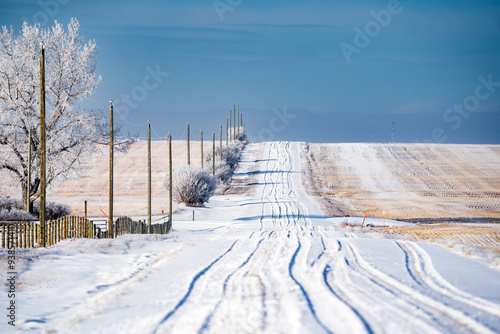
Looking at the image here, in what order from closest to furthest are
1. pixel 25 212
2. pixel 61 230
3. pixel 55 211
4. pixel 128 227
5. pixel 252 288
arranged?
pixel 252 288
pixel 61 230
pixel 128 227
pixel 25 212
pixel 55 211

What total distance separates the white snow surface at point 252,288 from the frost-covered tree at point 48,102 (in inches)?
795

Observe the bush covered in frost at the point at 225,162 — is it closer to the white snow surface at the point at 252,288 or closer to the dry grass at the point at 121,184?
the dry grass at the point at 121,184

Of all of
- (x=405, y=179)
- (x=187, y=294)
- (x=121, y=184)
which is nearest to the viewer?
(x=187, y=294)

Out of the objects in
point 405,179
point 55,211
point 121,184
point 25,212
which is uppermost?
point 405,179

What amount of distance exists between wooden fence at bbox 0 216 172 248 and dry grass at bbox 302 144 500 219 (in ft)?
74.6

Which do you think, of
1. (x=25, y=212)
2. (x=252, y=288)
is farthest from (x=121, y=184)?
(x=252, y=288)

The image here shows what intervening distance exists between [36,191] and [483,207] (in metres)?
42.0

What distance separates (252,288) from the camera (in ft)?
28.7

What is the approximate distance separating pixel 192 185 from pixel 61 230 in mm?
27119

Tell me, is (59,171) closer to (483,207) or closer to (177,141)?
(483,207)

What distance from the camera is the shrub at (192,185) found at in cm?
4581

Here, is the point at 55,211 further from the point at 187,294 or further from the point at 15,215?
the point at 187,294

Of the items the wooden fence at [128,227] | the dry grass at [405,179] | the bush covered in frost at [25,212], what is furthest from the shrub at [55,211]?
the dry grass at [405,179]

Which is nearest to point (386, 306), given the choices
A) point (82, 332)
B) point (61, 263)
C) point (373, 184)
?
point (82, 332)
